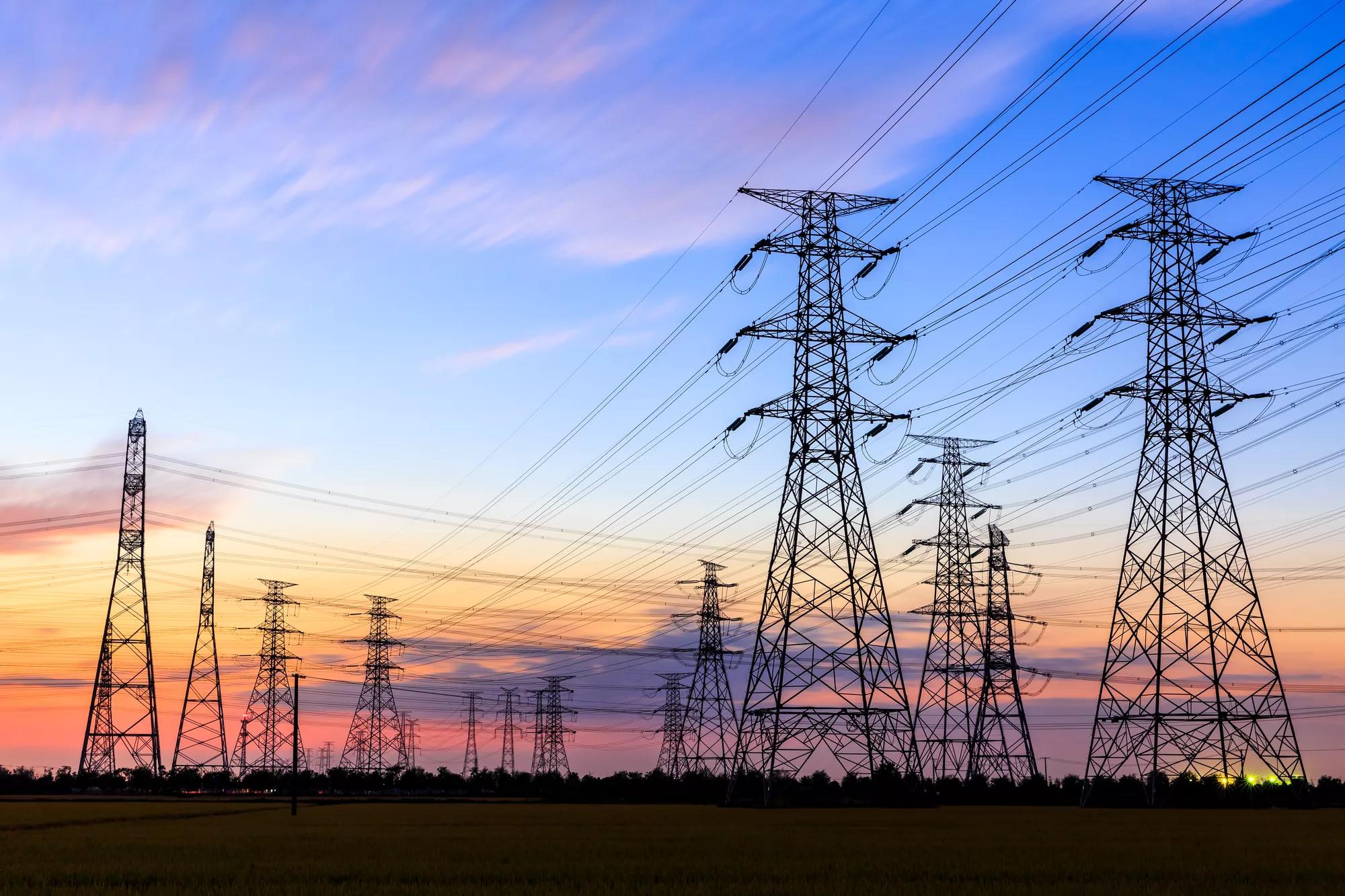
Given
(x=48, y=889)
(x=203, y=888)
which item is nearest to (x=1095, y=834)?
(x=203, y=888)

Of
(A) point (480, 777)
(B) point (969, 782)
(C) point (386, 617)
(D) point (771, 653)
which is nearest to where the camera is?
(D) point (771, 653)

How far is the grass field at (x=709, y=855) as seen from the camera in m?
24.2

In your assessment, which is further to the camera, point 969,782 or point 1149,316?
point 969,782

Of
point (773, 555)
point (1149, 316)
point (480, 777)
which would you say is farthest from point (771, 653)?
point (480, 777)

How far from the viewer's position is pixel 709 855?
1224 inches

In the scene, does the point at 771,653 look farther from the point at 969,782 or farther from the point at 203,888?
the point at 969,782

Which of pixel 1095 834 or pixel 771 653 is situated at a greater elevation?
pixel 771 653

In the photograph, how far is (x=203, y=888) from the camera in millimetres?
24141

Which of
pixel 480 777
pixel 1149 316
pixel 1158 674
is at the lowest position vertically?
pixel 480 777

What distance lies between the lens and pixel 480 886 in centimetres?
2381

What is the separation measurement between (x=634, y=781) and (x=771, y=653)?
52.0 metres

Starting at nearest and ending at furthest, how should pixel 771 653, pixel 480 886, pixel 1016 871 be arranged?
pixel 480 886
pixel 1016 871
pixel 771 653

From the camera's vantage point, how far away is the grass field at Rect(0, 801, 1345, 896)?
24.2 m

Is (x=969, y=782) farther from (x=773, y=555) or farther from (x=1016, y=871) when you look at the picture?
(x=1016, y=871)
